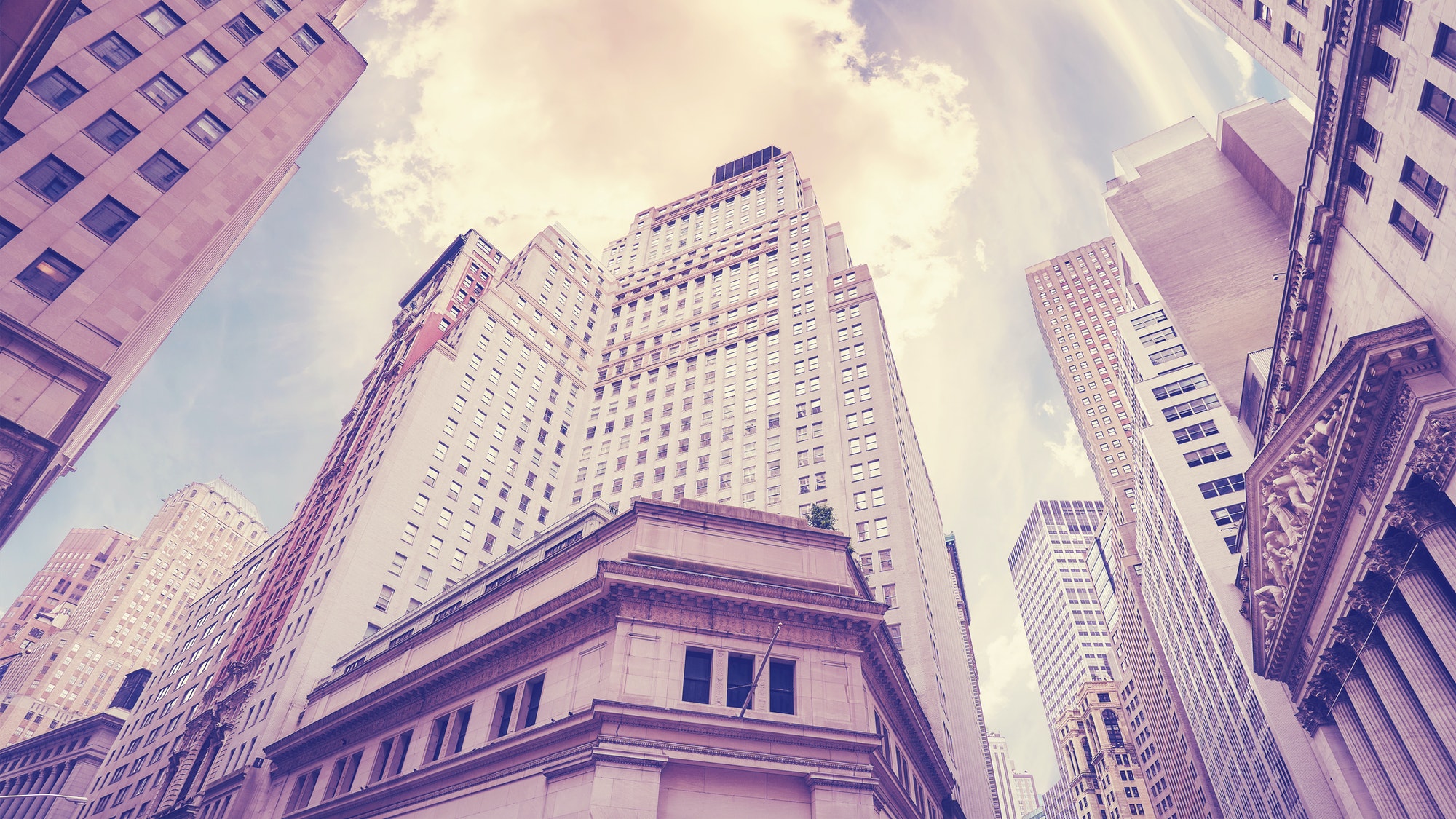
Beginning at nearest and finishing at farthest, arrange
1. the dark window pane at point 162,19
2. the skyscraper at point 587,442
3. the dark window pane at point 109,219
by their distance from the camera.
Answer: the dark window pane at point 109,219 < the dark window pane at point 162,19 < the skyscraper at point 587,442

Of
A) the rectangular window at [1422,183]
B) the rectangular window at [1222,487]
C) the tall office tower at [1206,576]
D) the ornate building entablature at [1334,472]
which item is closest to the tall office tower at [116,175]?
the ornate building entablature at [1334,472]

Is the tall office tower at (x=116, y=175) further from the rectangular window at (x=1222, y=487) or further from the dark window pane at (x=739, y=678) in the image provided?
the rectangular window at (x=1222, y=487)

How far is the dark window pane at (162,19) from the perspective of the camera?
35.8 m

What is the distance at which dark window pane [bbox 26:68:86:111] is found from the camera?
30359 millimetres

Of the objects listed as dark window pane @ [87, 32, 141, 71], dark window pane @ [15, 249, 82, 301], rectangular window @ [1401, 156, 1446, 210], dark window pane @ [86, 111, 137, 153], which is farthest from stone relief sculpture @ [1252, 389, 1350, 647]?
dark window pane @ [87, 32, 141, 71]

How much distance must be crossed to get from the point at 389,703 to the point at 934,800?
30666 mm

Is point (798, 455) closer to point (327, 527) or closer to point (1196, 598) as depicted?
point (1196, 598)

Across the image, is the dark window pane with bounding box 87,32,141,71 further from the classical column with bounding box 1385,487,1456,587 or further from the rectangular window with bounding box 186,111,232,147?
the classical column with bounding box 1385,487,1456,587

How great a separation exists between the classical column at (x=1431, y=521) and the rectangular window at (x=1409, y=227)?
31.7ft

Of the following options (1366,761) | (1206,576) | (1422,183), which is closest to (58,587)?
(1206,576)

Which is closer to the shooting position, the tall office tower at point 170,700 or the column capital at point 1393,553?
the column capital at point 1393,553

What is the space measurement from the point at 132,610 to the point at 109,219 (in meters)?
158

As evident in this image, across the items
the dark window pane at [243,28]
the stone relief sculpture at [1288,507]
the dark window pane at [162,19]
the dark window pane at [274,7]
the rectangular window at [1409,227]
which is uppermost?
the dark window pane at [274,7]

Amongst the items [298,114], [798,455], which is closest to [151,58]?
[298,114]
